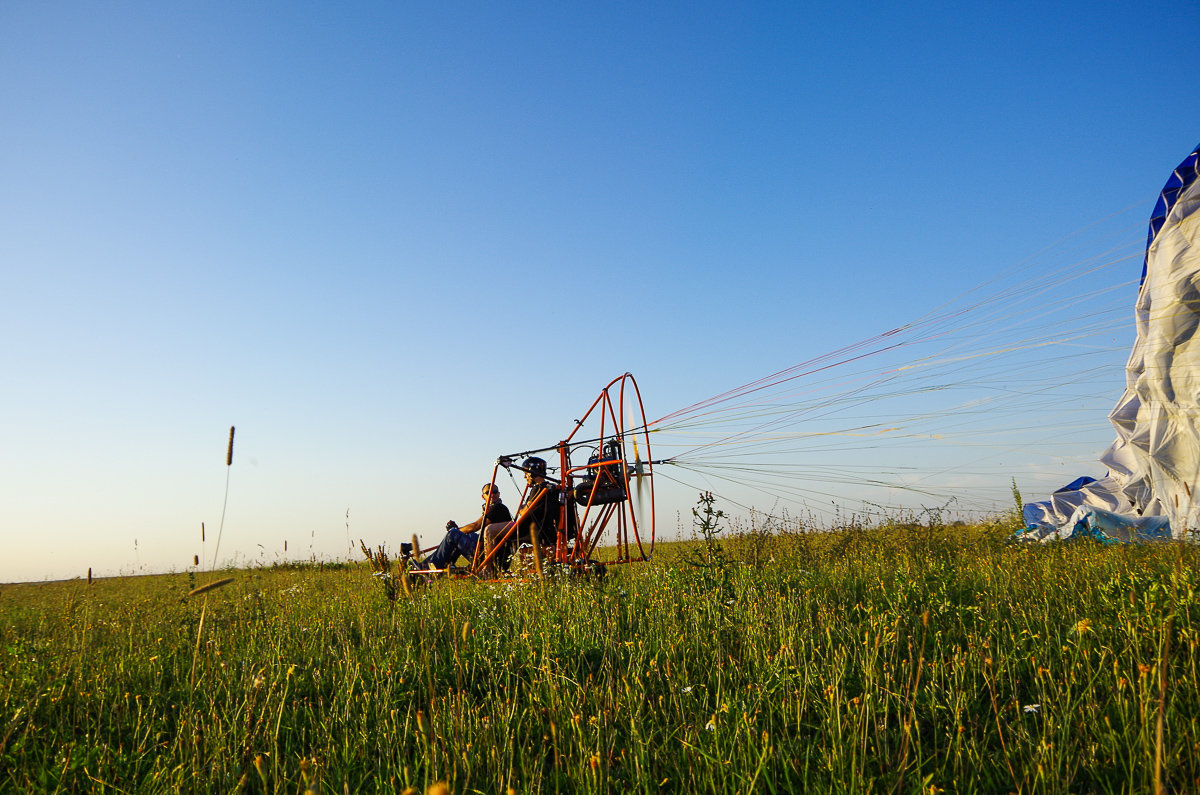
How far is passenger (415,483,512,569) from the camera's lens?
32.0 feet

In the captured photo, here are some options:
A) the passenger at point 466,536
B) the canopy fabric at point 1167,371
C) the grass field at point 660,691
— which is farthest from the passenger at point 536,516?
the canopy fabric at point 1167,371

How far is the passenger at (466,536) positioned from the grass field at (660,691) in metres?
3.11

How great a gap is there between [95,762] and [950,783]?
4.01 m

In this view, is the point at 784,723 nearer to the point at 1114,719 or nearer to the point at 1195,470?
the point at 1114,719

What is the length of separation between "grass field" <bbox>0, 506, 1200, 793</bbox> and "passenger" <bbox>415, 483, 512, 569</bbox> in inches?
122

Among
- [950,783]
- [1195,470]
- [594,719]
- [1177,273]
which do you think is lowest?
[950,783]

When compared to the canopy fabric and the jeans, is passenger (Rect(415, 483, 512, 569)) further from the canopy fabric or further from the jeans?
the canopy fabric

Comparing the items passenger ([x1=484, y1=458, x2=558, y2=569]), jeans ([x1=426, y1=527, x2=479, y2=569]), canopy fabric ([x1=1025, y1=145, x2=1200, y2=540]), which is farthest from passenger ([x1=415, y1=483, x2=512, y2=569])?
canopy fabric ([x1=1025, y1=145, x2=1200, y2=540])

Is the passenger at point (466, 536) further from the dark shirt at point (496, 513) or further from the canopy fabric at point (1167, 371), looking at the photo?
the canopy fabric at point (1167, 371)

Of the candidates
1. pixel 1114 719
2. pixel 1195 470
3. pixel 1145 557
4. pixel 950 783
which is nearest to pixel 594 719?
pixel 950 783

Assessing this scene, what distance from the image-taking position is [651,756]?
2.88 meters

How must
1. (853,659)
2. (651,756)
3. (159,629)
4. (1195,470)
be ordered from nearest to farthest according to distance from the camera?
1. (651,756)
2. (853,659)
3. (159,629)
4. (1195,470)

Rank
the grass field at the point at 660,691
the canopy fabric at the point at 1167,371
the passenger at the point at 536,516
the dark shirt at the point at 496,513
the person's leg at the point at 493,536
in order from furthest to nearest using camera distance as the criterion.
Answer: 1. the canopy fabric at the point at 1167,371
2. the dark shirt at the point at 496,513
3. the person's leg at the point at 493,536
4. the passenger at the point at 536,516
5. the grass field at the point at 660,691

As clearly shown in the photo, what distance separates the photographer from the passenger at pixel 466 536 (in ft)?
32.0
